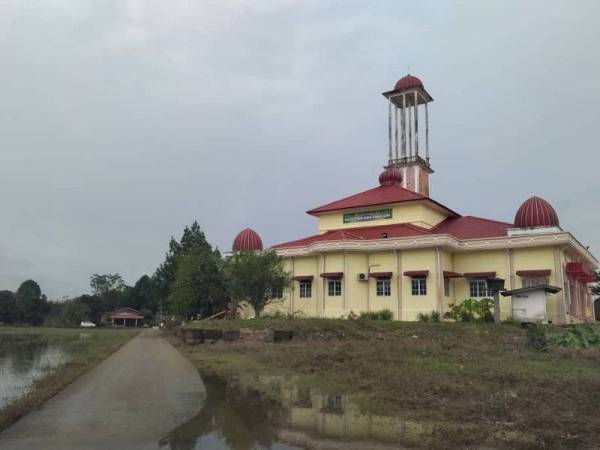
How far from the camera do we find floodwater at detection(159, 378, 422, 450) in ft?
24.6

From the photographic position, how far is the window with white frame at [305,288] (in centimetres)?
3325

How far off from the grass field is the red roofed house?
7476 centimetres

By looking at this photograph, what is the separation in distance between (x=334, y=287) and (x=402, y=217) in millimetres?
6968

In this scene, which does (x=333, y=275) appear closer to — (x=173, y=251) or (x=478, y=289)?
(x=478, y=289)

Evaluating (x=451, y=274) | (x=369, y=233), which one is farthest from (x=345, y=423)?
(x=369, y=233)

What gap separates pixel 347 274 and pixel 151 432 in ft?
77.4

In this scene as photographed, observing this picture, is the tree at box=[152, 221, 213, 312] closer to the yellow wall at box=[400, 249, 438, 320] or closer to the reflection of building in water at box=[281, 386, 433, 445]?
the yellow wall at box=[400, 249, 438, 320]

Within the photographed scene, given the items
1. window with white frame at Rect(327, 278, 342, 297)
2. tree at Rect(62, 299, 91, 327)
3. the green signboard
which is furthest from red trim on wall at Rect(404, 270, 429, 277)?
tree at Rect(62, 299, 91, 327)

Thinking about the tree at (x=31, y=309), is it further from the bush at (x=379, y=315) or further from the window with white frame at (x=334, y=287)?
the bush at (x=379, y=315)

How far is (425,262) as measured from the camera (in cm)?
2995

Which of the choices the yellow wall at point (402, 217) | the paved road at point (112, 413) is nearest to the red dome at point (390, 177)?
the yellow wall at point (402, 217)

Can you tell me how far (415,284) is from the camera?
30141mm

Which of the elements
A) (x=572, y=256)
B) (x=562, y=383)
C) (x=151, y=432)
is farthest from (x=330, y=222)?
(x=151, y=432)

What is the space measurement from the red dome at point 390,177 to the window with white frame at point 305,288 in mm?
11133
